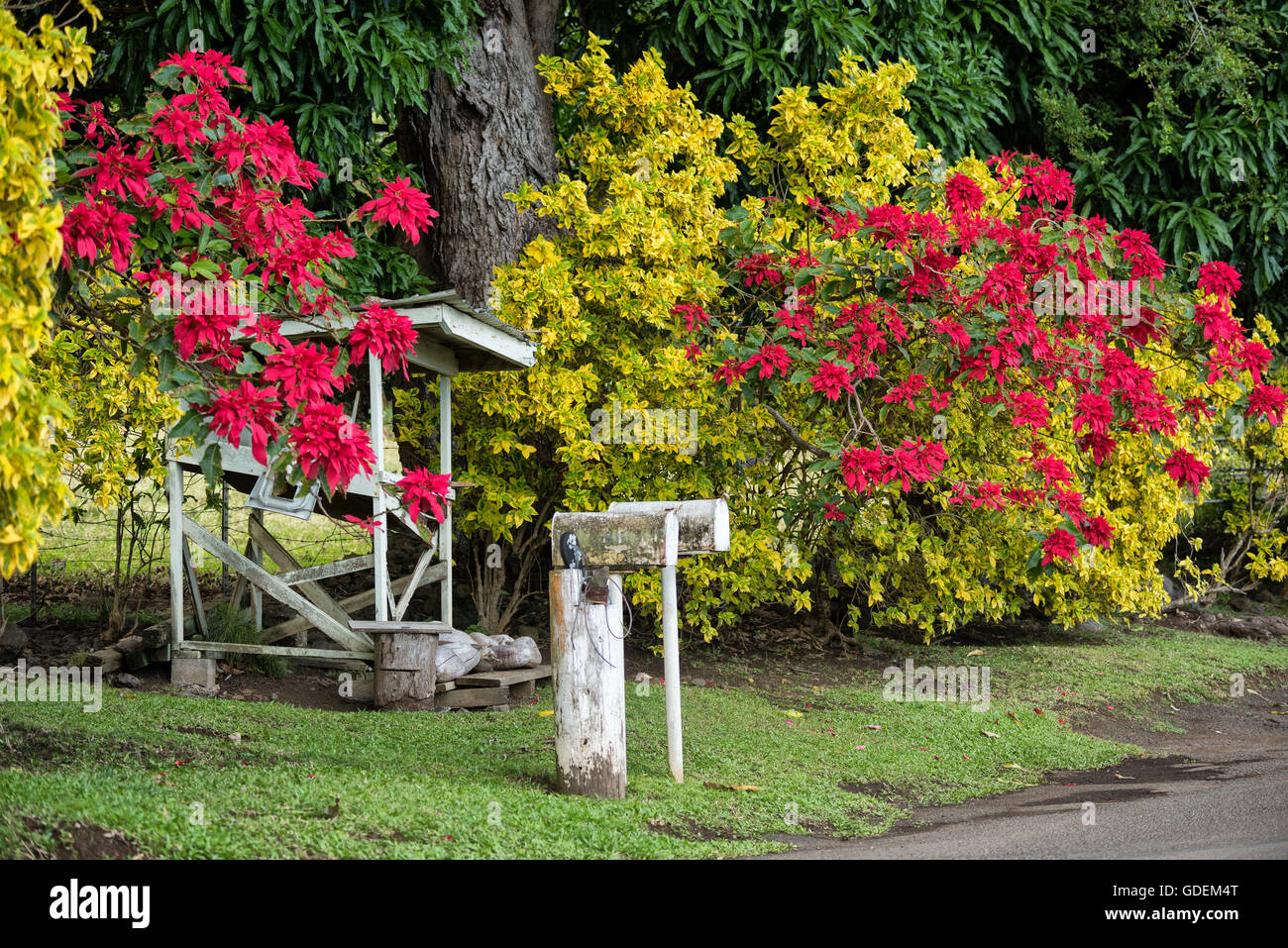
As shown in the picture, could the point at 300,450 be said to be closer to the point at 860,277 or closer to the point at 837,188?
the point at 860,277

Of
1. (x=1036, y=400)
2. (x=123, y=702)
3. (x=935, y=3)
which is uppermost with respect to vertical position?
(x=935, y=3)

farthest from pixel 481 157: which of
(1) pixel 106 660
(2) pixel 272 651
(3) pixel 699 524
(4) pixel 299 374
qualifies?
(4) pixel 299 374

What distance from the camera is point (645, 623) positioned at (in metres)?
9.39

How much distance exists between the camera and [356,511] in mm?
8477

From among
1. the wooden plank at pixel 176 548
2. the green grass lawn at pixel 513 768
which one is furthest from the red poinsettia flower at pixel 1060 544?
the wooden plank at pixel 176 548

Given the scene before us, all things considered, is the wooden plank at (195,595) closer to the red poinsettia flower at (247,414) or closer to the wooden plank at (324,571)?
the wooden plank at (324,571)

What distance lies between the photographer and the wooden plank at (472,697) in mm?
7352

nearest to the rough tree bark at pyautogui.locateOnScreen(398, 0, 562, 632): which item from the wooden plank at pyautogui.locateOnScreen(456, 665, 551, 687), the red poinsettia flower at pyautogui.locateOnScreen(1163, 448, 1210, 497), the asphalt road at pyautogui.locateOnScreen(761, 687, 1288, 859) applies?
the wooden plank at pyautogui.locateOnScreen(456, 665, 551, 687)

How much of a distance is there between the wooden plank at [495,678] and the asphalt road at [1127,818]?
9.56 feet

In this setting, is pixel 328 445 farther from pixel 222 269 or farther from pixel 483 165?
pixel 483 165

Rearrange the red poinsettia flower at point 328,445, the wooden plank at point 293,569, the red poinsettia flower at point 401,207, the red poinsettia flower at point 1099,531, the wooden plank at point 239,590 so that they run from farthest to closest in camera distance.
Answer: the wooden plank at point 239,590
the wooden plank at point 293,569
the red poinsettia flower at point 1099,531
the red poinsettia flower at point 401,207
the red poinsettia flower at point 328,445

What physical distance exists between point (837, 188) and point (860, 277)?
1.33 m

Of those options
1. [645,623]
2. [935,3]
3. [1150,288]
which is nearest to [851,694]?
[645,623]

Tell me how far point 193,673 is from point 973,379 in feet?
17.7
